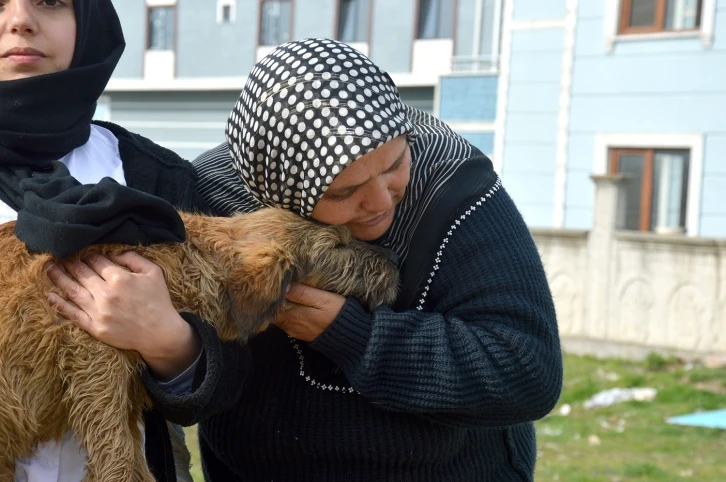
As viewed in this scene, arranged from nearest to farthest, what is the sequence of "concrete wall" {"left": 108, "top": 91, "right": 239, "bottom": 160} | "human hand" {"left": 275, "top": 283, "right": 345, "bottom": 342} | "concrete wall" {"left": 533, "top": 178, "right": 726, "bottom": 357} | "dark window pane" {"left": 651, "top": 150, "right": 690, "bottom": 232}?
"human hand" {"left": 275, "top": 283, "right": 345, "bottom": 342}
"concrete wall" {"left": 533, "top": 178, "right": 726, "bottom": 357}
"dark window pane" {"left": 651, "top": 150, "right": 690, "bottom": 232}
"concrete wall" {"left": 108, "top": 91, "right": 239, "bottom": 160}

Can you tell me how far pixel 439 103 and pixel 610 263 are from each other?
587 centimetres

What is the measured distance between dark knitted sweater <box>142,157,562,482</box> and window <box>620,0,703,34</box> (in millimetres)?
11851

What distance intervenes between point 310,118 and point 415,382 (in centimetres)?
81

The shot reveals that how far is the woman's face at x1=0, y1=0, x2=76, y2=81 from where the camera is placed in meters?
2.52

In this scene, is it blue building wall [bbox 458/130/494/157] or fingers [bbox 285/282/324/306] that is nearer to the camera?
fingers [bbox 285/282/324/306]

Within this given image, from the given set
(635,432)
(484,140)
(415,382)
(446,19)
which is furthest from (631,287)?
(415,382)

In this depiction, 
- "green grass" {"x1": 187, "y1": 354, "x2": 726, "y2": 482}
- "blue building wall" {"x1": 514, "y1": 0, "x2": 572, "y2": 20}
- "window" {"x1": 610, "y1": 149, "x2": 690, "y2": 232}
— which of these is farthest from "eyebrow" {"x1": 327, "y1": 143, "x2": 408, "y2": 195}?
"blue building wall" {"x1": 514, "y1": 0, "x2": 572, "y2": 20}

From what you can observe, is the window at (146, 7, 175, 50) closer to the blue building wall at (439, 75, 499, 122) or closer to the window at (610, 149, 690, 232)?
the blue building wall at (439, 75, 499, 122)

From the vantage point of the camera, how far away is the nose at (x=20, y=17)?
2500mm

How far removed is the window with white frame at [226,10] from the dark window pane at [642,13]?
9309 millimetres

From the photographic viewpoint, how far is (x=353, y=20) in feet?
59.6

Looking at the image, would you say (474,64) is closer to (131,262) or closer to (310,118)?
(310,118)

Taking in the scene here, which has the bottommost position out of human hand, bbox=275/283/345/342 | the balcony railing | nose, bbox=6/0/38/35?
human hand, bbox=275/283/345/342


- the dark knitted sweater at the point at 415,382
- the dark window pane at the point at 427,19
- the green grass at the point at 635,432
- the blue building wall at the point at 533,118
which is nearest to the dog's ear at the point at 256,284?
the dark knitted sweater at the point at 415,382
